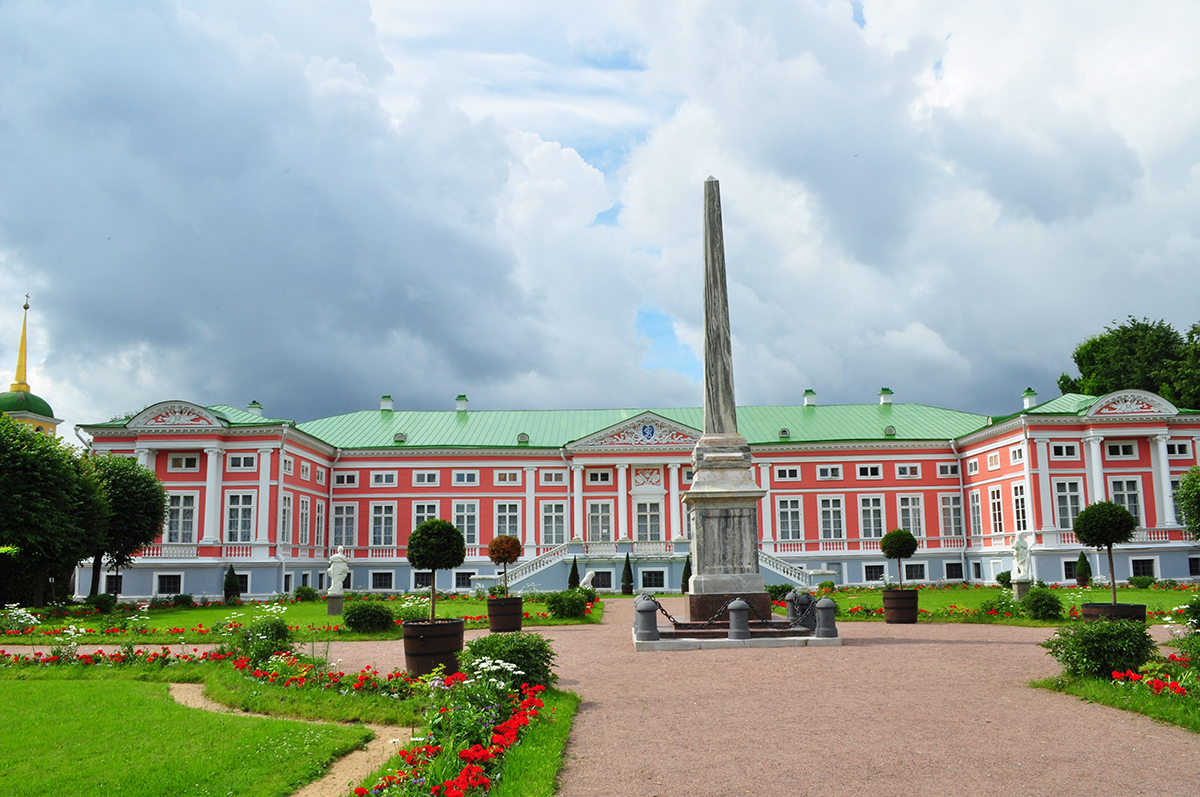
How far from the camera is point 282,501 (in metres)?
39.1

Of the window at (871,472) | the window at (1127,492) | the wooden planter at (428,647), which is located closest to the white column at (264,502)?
the wooden planter at (428,647)

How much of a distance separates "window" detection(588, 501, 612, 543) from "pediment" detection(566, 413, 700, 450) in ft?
10.6

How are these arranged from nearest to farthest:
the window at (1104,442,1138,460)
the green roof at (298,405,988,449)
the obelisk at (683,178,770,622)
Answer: the obelisk at (683,178,770,622) → the window at (1104,442,1138,460) → the green roof at (298,405,988,449)

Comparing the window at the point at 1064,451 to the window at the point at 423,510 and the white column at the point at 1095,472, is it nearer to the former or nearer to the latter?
the white column at the point at 1095,472

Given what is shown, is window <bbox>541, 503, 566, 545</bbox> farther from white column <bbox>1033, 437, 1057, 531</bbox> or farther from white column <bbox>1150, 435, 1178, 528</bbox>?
white column <bbox>1150, 435, 1178, 528</bbox>

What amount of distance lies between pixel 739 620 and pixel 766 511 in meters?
31.8

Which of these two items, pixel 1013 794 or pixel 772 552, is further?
pixel 772 552

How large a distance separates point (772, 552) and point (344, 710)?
37681 millimetres

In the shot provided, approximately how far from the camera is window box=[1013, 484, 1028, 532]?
39750 millimetres

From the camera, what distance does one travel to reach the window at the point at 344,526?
150 feet

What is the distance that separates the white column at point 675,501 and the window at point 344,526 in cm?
1709

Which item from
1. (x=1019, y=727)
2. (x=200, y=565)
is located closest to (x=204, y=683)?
(x=1019, y=727)

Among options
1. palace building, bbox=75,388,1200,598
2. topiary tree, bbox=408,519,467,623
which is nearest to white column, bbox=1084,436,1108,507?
palace building, bbox=75,388,1200,598

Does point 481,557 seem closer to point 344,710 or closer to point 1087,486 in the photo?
point 1087,486
